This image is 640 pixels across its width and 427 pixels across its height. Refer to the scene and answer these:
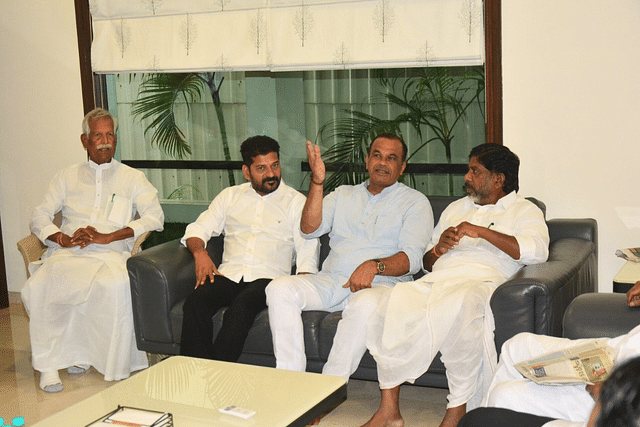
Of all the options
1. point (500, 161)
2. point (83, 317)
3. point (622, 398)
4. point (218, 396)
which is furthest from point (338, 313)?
point (622, 398)

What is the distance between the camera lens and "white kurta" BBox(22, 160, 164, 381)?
12.7ft

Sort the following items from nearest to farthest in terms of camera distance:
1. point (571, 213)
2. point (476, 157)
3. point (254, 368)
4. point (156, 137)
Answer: point (254, 368) → point (476, 157) → point (571, 213) → point (156, 137)

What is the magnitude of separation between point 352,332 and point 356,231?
675 millimetres

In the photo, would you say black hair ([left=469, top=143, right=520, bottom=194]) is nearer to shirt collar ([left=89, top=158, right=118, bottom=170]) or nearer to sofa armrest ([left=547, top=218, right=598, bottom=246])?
sofa armrest ([left=547, top=218, right=598, bottom=246])

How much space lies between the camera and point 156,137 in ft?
16.7

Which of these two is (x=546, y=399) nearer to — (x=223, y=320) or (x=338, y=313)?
(x=338, y=313)

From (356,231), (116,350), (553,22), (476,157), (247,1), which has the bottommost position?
(116,350)

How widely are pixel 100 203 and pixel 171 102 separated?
3.51 ft

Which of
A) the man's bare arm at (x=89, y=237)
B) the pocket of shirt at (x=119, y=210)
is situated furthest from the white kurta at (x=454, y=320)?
the pocket of shirt at (x=119, y=210)

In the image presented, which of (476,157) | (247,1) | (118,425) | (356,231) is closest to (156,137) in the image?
(247,1)

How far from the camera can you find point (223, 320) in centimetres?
337

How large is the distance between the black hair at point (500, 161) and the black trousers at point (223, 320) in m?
1.26

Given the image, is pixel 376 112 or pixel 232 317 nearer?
pixel 232 317

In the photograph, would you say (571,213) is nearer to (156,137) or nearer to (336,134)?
(336,134)
